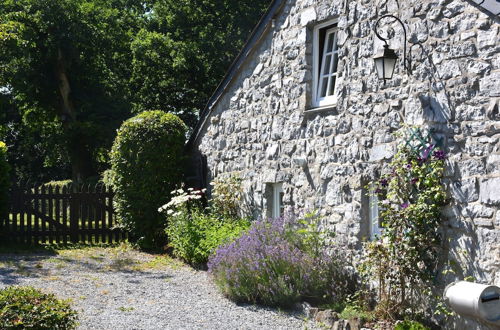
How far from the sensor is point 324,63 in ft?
33.1

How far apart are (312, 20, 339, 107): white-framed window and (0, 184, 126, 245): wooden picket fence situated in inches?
281

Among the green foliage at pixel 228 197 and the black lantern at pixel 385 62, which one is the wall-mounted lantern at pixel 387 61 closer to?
the black lantern at pixel 385 62

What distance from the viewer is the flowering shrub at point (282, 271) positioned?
8.90 meters

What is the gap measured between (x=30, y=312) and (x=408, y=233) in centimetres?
435

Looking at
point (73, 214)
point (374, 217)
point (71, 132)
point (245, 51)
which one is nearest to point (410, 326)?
point (374, 217)

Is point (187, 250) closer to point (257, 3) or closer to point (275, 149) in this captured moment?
point (275, 149)

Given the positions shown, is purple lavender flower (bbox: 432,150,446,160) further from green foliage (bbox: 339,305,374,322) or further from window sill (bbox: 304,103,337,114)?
window sill (bbox: 304,103,337,114)

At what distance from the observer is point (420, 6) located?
785 centimetres

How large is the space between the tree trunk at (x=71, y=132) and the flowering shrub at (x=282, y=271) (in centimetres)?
1431

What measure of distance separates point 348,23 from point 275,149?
273 centimetres

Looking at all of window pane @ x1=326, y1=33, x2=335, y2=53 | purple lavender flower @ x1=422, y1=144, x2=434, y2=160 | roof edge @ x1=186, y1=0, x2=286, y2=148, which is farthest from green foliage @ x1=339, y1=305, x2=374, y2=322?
roof edge @ x1=186, y1=0, x2=286, y2=148

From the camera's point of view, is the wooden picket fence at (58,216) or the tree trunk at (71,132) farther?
the tree trunk at (71,132)

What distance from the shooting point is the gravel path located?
26.5 ft

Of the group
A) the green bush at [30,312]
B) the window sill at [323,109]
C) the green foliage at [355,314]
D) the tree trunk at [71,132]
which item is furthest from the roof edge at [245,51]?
the tree trunk at [71,132]
